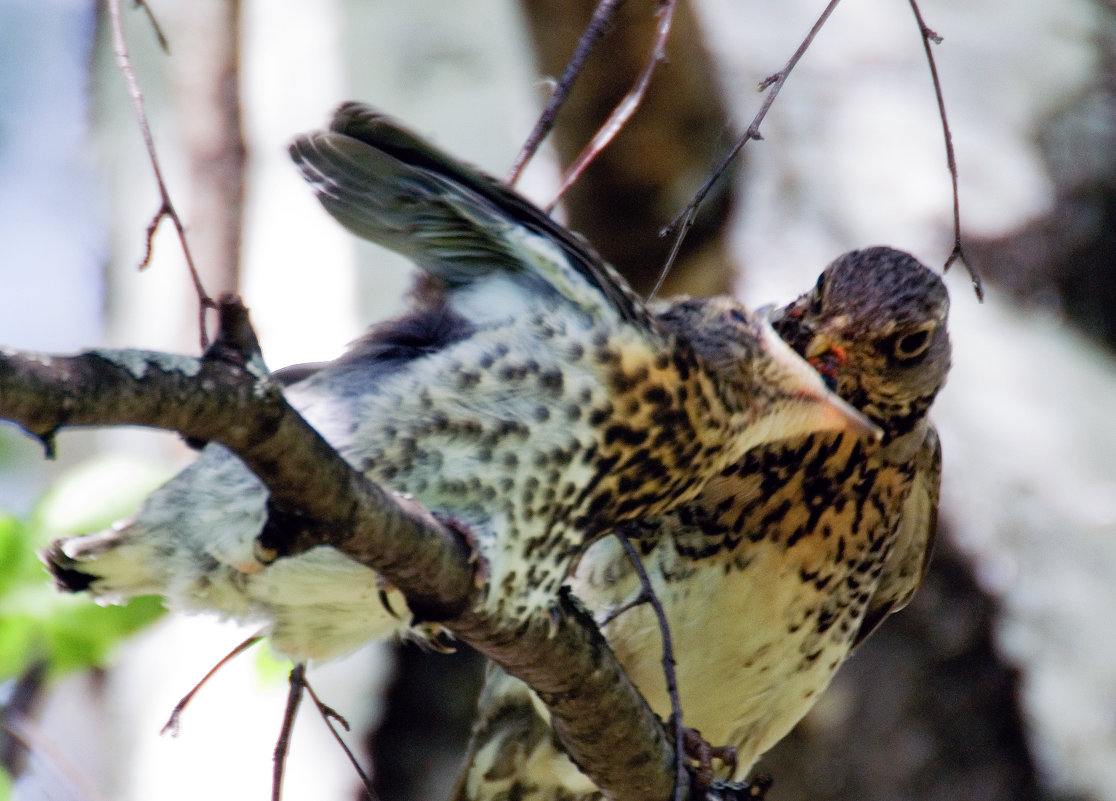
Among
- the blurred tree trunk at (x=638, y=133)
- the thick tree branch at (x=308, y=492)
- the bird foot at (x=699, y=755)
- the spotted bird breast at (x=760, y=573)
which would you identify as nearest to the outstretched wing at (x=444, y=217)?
the thick tree branch at (x=308, y=492)

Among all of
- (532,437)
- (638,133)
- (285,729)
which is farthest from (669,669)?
(638,133)

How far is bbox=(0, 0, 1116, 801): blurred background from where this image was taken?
14.4 ft

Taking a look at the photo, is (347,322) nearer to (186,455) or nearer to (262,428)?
(186,455)

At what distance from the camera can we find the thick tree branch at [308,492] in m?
1.26

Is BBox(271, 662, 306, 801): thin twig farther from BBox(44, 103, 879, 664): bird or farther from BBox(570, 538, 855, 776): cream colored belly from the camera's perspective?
BBox(570, 538, 855, 776): cream colored belly

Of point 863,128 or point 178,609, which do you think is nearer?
point 178,609

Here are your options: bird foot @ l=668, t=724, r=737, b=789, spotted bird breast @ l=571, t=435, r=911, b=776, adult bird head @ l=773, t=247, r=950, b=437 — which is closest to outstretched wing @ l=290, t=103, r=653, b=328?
adult bird head @ l=773, t=247, r=950, b=437

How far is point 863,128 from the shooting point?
5.09 m

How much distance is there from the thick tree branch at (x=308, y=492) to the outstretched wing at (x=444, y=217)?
0.51 m

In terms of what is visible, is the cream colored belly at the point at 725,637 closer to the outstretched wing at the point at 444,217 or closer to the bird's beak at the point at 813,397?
the bird's beak at the point at 813,397

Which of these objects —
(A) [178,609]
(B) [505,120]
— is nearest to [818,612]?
(A) [178,609]

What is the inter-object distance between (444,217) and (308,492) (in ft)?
2.60

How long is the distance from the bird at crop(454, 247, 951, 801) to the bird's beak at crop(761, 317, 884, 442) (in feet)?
0.75

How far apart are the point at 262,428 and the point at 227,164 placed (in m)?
3.14
